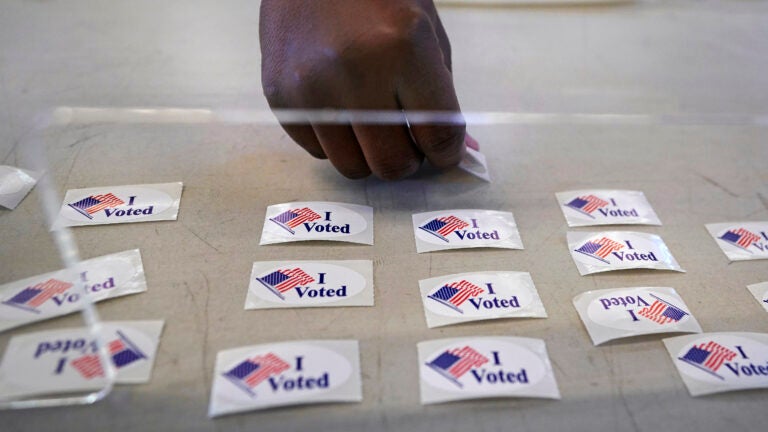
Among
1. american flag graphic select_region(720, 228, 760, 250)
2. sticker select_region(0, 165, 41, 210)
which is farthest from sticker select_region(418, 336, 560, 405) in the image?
sticker select_region(0, 165, 41, 210)

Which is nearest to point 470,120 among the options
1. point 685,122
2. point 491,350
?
point 685,122

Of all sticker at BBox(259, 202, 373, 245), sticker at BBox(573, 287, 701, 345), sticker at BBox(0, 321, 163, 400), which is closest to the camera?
sticker at BBox(0, 321, 163, 400)

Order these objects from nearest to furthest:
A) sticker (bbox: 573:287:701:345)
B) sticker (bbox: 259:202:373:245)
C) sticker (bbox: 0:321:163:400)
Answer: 1. sticker (bbox: 0:321:163:400)
2. sticker (bbox: 573:287:701:345)
3. sticker (bbox: 259:202:373:245)

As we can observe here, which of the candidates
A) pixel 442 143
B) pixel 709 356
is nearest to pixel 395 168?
pixel 442 143

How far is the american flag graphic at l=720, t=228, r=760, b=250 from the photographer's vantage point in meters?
0.79

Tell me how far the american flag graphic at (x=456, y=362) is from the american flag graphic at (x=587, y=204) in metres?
0.33

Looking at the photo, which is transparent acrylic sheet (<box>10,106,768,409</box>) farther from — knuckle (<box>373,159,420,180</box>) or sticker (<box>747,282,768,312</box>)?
sticker (<box>747,282,768,312</box>)

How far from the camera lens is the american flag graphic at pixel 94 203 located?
0.74 meters

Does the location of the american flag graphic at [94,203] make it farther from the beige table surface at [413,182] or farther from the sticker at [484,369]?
the sticker at [484,369]

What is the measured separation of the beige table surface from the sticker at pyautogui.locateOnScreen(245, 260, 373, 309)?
0.04ft

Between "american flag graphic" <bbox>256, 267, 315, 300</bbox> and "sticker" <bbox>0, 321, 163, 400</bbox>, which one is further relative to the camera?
"american flag graphic" <bbox>256, 267, 315, 300</bbox>

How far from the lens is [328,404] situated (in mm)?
541

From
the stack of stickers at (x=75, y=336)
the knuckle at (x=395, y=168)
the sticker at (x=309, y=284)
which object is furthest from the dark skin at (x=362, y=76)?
A: the stack of stickers at (x=75, y=336)

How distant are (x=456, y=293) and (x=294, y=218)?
236mm
